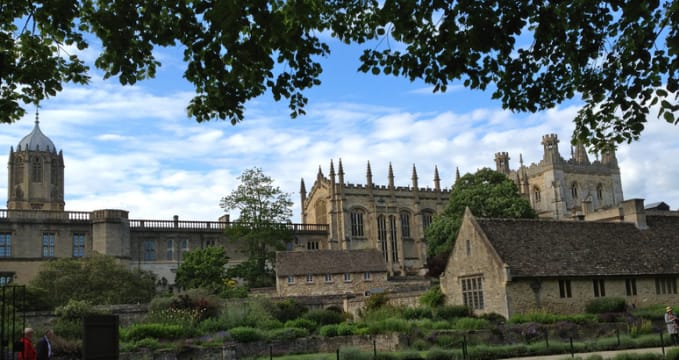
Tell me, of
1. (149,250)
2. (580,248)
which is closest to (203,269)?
(149,250)

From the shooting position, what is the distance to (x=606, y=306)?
105 feet

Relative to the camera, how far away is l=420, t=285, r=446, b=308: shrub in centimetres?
3725

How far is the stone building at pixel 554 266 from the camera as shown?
32.9m

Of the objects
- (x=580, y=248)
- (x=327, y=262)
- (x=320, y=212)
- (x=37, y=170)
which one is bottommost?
(x=580, y=248)

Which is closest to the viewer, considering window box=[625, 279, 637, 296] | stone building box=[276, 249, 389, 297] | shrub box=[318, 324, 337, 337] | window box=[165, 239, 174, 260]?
shrub box=[318, 324, 337, 337]

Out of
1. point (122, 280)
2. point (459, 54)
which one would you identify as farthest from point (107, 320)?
point (122, 280)

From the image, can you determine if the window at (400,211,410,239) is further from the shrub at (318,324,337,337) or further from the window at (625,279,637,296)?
the shrub at (318,324,337,337)

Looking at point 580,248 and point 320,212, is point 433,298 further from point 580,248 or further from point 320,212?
point 320,212

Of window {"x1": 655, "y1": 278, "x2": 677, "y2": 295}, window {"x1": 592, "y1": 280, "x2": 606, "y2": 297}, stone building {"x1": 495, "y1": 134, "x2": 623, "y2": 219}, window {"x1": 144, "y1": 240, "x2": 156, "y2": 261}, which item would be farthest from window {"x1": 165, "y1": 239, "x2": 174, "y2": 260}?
stone building {"x1": 495, "y1": 134, "x2": 623, "y2": 219}

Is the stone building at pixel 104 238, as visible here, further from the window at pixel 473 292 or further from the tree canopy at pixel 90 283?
the window at pixel 473 292

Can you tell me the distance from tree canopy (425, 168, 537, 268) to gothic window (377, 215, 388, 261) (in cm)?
1565

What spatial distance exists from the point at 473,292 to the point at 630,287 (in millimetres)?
7417

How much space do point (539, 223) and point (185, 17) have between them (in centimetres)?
2868

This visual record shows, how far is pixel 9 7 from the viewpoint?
41.2 ft
